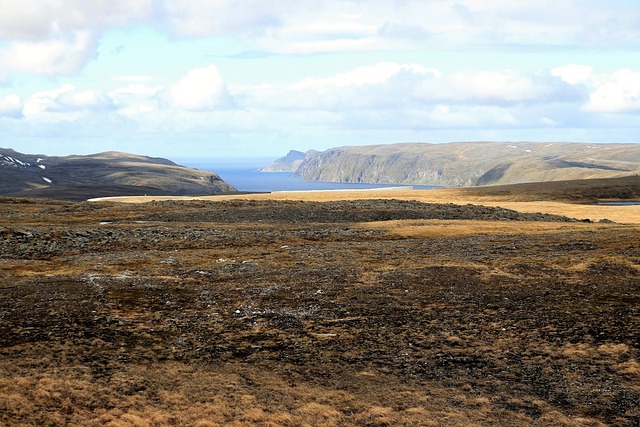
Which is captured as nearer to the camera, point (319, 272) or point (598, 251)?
point (319, 272)

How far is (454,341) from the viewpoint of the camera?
20.2 meters

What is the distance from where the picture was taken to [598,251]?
3656 centimetres

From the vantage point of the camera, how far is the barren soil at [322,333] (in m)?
15.0

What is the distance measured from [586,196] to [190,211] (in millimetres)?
93591

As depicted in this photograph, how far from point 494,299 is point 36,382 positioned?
1734 centimetres

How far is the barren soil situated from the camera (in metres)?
15.0

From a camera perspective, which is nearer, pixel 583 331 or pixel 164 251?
pixel 583 331

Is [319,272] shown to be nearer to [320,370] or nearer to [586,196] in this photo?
[320,370]

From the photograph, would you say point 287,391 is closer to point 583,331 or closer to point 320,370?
point 320,370

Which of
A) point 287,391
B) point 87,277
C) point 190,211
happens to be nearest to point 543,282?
point 287,391

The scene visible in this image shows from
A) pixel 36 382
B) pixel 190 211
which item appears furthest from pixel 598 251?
pixel 190 211

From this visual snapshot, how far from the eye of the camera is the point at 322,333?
2119cm

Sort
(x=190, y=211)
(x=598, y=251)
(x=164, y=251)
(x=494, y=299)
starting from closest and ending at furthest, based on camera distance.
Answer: (x=494, y=299) → (x=598, y=251) → (x=164, y=251) → (x=190, y=211)

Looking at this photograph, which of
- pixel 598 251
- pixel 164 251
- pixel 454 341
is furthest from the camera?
pixel 164 251
